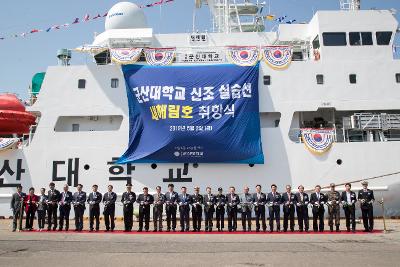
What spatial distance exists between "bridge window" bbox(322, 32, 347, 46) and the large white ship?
0.04 meters

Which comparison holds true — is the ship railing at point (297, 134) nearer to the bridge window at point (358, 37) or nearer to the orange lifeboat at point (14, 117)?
the bridge window at point (358, 37)

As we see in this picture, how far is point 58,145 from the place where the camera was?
13578 mm

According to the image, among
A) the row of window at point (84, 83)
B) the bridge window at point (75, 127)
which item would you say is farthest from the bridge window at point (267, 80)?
the bridge window at point (75, 127)

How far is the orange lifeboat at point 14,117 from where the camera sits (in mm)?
14738

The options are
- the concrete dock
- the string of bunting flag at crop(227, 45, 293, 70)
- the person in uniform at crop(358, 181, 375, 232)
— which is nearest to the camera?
the concrete dock

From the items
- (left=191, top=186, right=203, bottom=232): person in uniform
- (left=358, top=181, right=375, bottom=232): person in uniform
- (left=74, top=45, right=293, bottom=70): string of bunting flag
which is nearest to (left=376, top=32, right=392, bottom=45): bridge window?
(left=74, top=45, right=293, bottom=70): string of bunting flag

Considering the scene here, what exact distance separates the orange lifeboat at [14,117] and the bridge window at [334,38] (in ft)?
40.0

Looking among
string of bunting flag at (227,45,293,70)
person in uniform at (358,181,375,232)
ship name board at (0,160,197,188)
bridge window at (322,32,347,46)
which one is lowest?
person in uniform at (358,181,375,232)

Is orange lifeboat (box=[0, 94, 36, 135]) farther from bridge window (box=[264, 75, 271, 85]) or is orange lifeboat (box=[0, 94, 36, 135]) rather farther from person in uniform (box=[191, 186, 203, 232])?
bridge window (box=[264, 75, 271, 85])

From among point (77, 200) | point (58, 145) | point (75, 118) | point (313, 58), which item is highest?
point (313, 58)

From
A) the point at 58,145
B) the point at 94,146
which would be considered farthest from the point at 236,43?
the point at 58,145

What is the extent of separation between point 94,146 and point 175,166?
3005 millimetres

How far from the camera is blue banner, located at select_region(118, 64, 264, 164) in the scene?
13.2 metres

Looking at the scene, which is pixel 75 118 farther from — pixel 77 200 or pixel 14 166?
pixel 77 200
